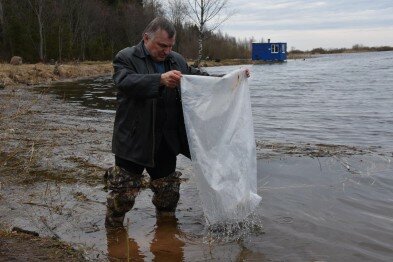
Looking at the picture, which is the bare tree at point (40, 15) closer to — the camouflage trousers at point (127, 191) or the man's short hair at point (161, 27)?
the camouflage trousers at point (127, 191)

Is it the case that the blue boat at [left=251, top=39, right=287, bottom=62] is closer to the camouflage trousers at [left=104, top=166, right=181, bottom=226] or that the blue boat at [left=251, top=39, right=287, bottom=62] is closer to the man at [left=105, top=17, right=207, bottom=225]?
the camouflage trousers at [left=104, top=166, right=181, bottom=226]

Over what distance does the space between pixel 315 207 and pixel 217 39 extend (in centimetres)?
6959

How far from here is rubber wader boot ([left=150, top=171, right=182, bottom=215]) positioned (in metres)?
4.45

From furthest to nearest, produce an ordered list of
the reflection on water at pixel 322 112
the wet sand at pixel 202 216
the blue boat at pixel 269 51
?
the blue boat at pixel 269 51 → the reflection on water at pixel 322 112 → the wet sand at pixel 202 216

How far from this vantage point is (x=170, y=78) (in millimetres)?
3760

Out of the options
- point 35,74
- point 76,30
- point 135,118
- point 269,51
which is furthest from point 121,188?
point 269,51

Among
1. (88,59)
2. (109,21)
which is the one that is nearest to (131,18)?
(109,21)

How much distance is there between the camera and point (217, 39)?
240 feet

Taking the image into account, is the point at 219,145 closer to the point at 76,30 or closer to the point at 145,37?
the point at 145,37

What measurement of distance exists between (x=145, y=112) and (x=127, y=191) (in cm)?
75

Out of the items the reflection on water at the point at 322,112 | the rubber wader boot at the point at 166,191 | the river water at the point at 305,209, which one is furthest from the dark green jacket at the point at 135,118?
the reflection on water at the point at 322,112

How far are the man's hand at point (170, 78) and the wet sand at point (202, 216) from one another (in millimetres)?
1140

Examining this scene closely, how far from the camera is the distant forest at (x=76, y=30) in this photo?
42.8m

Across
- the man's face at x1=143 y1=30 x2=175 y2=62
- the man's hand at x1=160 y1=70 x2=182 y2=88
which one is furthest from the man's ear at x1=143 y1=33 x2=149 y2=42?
the man's hand at x1=160 y1=70 x2=182 y2=88
